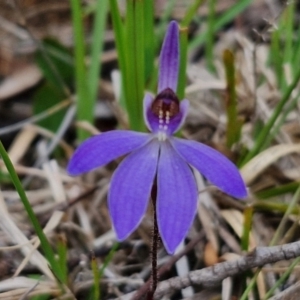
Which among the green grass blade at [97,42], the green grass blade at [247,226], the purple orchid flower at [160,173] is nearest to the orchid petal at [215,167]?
the purple orchid flower at [160,173]

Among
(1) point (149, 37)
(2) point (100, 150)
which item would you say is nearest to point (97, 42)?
(1) point (149, 37)

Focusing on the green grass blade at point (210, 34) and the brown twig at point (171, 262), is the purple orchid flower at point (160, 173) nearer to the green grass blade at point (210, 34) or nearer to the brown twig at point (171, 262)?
the brown twig at point (171, 262)

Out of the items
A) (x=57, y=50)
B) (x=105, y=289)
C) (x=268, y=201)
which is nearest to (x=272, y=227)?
(x=268, y=201)

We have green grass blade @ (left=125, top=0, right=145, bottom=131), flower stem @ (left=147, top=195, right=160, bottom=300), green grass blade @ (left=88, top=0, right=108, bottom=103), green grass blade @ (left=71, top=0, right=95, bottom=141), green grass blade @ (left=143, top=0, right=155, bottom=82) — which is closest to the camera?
flower stem @ (left=147, top=195, right=160, bottom=300)

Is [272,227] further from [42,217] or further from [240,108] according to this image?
[42,217]

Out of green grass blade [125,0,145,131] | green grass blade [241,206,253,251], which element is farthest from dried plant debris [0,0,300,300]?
green grass blade [125,0,145,131]

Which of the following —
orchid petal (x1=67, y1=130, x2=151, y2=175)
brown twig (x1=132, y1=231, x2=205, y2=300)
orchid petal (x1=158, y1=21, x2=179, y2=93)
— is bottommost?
brown twig (x1=132, y1=231, x2=205, y2=300)

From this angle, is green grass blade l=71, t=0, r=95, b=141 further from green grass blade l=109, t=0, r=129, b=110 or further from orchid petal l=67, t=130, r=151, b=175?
orchid petal l=67, t=130, r=151, b=175
